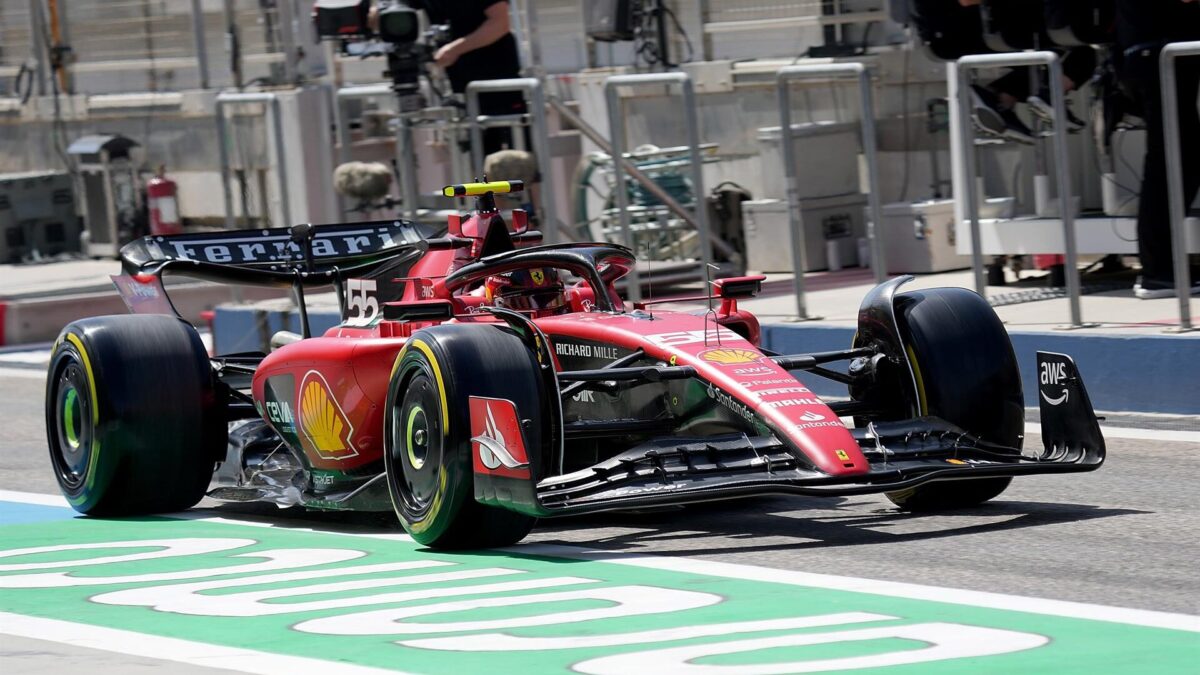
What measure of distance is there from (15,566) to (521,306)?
2.24 m

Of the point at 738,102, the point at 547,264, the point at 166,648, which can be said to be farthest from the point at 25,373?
the point at 166,648

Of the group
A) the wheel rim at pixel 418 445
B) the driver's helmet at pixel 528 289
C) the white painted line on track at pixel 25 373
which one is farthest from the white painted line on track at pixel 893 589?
the white painted line on track at pixel 25 373

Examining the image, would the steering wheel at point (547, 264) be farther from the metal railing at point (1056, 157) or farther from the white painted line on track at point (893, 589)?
the metal railing at point (1056, 157)

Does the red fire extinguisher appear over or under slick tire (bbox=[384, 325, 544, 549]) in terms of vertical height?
over

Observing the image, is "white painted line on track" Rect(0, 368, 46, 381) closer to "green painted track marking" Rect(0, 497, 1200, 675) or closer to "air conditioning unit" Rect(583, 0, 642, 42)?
"air conditioning unit" Rect(583, 0, 642, 42)

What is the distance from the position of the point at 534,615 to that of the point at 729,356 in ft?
5.73

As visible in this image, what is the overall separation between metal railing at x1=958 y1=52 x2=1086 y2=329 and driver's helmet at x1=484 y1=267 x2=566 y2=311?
3236mm

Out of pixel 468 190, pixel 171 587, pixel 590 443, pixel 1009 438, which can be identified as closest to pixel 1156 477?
pixel 1009 438

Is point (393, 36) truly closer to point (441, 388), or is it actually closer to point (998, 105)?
point (998, 105)

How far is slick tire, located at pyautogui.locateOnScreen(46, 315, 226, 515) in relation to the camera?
894 centimetres

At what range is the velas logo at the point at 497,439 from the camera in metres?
7.15

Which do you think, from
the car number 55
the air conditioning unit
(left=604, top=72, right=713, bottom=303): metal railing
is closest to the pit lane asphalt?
the car number 55

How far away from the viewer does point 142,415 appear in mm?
8938

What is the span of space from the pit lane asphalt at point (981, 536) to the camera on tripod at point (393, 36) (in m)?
7.48
